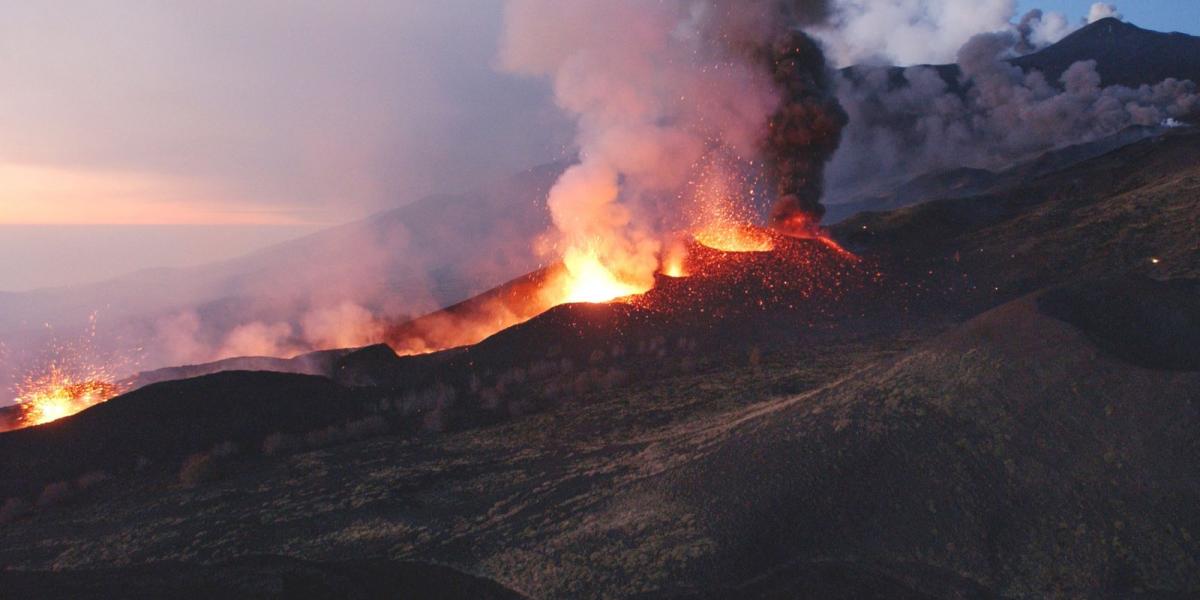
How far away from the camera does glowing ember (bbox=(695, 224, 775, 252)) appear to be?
34.9 metres

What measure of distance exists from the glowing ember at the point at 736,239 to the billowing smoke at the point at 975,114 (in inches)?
3054

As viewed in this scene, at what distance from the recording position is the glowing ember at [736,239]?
34.9 meters

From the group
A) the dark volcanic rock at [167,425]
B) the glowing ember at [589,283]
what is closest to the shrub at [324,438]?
the dark volcanic rock at [167,425]

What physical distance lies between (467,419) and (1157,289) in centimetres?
1640

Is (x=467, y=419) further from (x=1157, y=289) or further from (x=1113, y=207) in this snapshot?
(x=1113, y=207)

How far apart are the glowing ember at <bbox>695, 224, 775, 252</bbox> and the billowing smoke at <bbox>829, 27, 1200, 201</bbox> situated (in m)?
77.6

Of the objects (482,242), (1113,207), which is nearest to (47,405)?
(1113,207)

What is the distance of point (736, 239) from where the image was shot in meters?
→ 36.2

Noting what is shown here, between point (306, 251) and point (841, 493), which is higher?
point (306, 251)

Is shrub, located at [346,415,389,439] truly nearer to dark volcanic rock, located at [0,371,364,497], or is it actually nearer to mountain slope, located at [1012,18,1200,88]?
dark volcanic rock, located at [0,371,364,497]

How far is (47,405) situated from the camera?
24.1m

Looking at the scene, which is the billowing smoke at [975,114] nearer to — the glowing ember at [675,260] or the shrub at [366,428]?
the glowing ember at [675,260]

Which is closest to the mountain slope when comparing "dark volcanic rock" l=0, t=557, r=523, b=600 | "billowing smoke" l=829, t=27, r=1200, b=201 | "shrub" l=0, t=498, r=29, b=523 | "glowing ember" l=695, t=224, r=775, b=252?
"billowing smoke" l=829, t=27, r=1200, b=201

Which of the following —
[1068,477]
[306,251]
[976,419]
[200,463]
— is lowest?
[1068,477]
